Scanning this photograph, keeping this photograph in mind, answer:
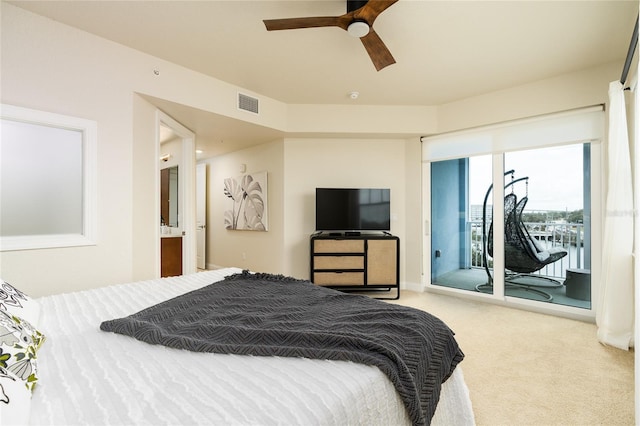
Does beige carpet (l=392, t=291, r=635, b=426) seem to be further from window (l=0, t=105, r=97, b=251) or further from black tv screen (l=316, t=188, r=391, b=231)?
window (l=0, t=105, r=97, b=251)

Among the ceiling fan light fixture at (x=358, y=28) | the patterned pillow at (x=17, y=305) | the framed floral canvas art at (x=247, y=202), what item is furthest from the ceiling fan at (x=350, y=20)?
the framed floral canvas art at (x=247, y=202)

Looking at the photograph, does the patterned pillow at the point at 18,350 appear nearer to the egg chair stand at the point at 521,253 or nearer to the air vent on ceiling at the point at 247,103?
the air vent on ceiling at the point at 247,103

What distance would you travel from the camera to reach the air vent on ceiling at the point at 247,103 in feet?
11.8

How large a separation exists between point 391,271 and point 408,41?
2643 millimetres

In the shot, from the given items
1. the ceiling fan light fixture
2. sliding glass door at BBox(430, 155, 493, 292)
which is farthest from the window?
sliding glass door at BBox(430, 155, 493, 292)

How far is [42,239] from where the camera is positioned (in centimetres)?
221

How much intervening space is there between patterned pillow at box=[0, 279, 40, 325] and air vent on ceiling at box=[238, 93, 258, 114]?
2.83 m

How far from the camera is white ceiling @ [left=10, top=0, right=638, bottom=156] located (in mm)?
2176

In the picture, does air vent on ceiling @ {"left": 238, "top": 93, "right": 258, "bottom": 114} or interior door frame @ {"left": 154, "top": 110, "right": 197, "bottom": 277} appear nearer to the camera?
air vent on ceiling @ {"left": 238, "top": 93, "right": 258, "bottom": 114}

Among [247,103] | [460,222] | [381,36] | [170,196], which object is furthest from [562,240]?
[170,196]

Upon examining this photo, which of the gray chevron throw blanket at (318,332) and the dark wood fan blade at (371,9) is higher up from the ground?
the dark wood fan blade at (371,9)

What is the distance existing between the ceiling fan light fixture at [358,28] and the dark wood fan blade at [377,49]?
78 mm

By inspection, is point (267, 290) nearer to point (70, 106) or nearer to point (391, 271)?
point (70, 106)

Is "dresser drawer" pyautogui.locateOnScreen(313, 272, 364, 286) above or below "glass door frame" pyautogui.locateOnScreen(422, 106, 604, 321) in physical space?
below
